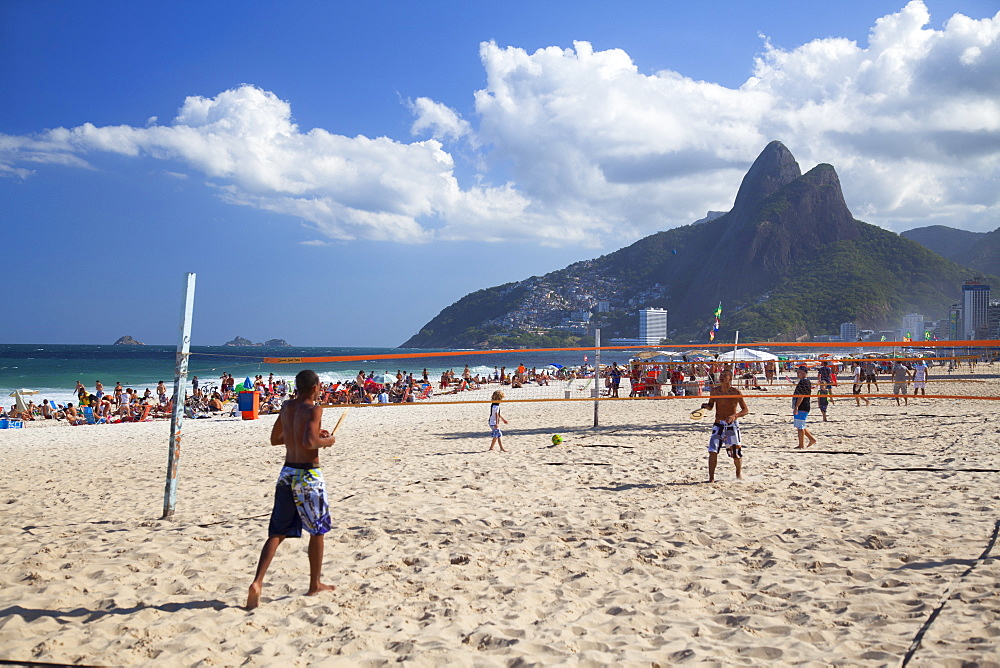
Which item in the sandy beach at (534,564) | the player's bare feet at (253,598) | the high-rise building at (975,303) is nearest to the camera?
the sandy beach at (534,564)

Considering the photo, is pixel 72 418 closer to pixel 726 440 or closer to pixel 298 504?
pixel 298 504

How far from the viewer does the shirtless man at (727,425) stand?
21.1 feet

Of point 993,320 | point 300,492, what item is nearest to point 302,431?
point 300,492

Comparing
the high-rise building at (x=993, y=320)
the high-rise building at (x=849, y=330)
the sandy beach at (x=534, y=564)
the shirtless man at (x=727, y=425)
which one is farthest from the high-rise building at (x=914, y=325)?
the shirtless man at (x=727, y=425)

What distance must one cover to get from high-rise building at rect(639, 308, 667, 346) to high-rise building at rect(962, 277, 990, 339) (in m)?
36.1

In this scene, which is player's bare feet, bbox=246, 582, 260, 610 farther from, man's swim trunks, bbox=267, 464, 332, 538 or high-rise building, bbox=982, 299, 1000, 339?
high-rise building, bbox=982, 299, 1000, 339

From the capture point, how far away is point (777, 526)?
4.78 metres

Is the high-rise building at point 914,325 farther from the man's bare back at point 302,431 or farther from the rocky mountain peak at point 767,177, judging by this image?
the man's bare back at point 302,431

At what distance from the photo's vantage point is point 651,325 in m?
91.4

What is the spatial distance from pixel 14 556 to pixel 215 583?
1.67 m

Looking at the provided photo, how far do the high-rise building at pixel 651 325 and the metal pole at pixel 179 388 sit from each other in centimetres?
8594

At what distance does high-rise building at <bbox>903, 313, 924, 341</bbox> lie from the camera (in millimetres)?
64963

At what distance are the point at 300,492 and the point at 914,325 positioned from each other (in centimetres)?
8169

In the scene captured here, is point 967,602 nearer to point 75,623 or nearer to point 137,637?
point 137,637
